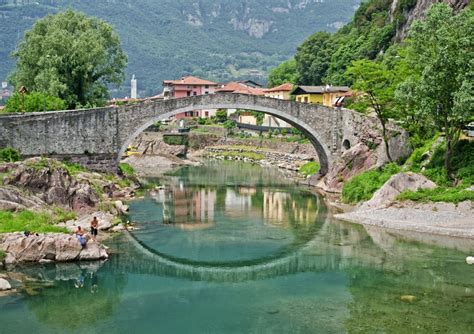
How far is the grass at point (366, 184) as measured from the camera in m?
41.7

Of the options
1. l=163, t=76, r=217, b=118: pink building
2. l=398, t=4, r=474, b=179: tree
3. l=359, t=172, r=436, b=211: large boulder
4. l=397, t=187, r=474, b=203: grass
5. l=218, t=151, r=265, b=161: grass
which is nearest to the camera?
l=398, t=4, r=474, b=179: tree

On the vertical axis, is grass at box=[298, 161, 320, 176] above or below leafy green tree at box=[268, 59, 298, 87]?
below

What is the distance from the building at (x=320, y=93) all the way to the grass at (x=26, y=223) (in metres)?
54.1

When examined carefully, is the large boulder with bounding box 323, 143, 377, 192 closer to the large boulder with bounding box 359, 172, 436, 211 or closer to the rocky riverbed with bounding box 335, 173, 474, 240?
the rocky riverbed with bounding box 335, 173, 474, 240

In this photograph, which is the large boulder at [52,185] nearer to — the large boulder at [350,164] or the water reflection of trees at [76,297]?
the water reflection of trees at [76,297]

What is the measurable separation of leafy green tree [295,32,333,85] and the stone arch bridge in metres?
48.1

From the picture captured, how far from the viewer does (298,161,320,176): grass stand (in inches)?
2501

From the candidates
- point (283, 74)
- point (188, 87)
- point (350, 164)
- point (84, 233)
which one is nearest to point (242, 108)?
point (350, 164)

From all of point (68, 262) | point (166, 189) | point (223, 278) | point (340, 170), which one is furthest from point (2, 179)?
point (340, 170)

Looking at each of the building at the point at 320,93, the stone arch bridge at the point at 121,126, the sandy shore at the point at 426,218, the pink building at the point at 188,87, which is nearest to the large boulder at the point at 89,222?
the stone arch bridge at the point at 121,126

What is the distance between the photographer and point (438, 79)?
116ft

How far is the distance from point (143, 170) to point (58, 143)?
2443 cm

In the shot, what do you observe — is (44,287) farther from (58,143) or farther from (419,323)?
(58,143)

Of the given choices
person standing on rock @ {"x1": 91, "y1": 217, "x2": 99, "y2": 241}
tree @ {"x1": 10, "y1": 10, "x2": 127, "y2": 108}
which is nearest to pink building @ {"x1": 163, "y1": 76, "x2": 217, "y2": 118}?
tree @ {"x1": 10, "y1": 10, "x2": 127, "y2": 108}
